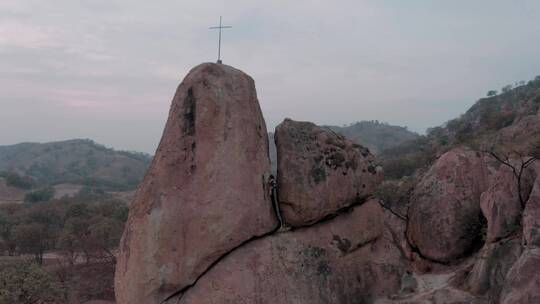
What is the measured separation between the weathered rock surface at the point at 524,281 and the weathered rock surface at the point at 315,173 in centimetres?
291

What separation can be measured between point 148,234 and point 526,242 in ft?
19.7

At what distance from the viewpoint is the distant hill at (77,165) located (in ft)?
432

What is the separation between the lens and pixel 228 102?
8648 mm

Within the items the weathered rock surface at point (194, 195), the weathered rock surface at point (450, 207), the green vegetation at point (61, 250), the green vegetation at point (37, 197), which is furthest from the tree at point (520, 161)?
the green vegetation at point (37, 197)

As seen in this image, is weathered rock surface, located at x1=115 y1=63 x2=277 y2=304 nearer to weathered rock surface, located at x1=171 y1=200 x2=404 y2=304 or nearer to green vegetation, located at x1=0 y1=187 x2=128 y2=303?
weathered rock surface, located at x1=171 y1=200 x2=404 y2=304

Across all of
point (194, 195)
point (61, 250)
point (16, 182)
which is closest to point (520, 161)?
point (194, 195)

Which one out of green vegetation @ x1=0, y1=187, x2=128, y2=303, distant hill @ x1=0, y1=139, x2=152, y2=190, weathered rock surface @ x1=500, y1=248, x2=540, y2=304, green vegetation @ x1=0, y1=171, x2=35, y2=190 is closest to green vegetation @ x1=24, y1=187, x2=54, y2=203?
green vegetation @ x1=0, y1=171, x2=35, y2=190

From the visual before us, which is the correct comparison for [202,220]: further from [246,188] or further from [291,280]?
[291,280]

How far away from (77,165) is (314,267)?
159m

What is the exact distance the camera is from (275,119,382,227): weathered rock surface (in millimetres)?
9117

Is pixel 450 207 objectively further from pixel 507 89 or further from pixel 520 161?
pixel 507 89

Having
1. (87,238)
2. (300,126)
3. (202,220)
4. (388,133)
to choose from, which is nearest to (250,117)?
(300,126)

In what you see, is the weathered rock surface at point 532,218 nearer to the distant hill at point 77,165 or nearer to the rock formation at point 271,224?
the rock formation at point 271,224

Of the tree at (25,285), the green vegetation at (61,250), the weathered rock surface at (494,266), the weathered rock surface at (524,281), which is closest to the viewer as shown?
the weathered rock surface at (524,281)
